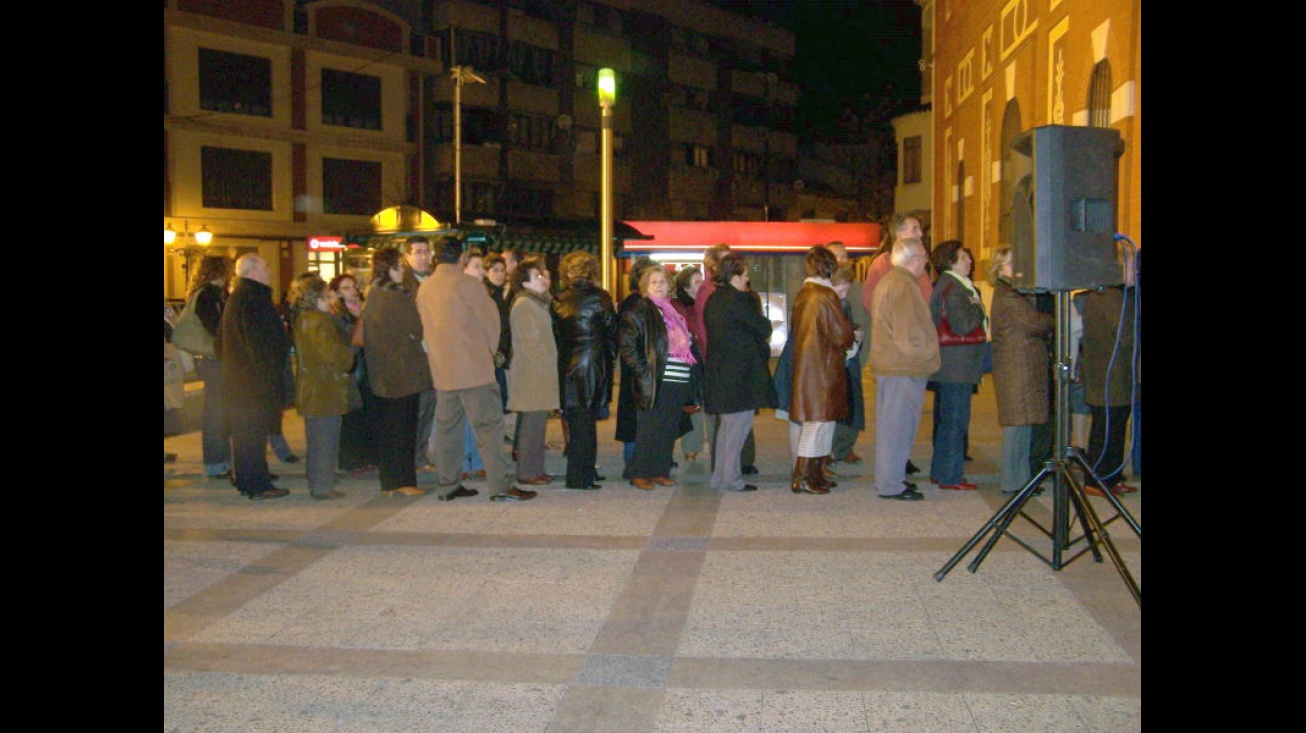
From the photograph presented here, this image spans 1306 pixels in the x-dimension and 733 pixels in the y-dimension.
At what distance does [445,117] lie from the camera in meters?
47.0

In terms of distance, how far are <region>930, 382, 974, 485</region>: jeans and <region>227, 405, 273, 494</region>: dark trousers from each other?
534 centimetres

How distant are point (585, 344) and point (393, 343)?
1.53 m

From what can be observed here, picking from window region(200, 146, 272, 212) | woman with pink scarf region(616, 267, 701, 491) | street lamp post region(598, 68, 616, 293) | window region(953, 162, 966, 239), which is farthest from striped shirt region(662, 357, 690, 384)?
window region(200, 146, 272, 212)

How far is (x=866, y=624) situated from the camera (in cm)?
554

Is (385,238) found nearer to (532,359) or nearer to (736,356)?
(532,359)

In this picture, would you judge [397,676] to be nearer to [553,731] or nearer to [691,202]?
Result: [553,731]

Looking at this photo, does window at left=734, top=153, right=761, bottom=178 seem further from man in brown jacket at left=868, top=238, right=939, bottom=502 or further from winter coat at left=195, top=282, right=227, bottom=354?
man in brown jacket at left=868, top=238, right=939, bottom=502

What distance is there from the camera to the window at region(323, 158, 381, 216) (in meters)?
42.6

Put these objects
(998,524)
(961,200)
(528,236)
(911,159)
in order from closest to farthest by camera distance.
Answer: (998,524) → (961,200) → (528,236) → (911,159)

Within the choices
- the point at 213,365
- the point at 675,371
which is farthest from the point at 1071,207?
the point at 213,365

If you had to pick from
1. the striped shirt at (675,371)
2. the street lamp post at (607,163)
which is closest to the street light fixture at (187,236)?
the street lamp post at (607,163)
